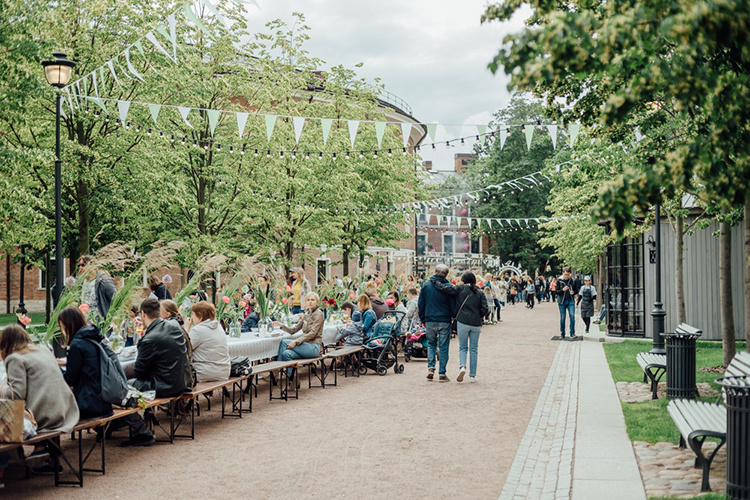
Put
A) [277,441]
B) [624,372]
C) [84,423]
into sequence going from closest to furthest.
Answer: [84,423] < [277,441] < [624,372]

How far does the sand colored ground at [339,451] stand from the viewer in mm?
6520

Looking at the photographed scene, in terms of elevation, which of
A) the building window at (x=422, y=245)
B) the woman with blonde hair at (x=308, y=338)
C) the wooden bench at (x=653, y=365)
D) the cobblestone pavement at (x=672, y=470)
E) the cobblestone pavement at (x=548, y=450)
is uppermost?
the building window at (x=422, y=245)

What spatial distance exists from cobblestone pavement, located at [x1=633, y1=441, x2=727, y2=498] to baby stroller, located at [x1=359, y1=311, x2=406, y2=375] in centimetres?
726

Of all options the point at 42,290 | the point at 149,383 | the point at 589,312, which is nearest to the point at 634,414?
the point at 149,383

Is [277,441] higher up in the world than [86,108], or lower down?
lower down

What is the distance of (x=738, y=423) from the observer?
5395 millimetres

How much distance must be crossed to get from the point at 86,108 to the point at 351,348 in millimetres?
12369

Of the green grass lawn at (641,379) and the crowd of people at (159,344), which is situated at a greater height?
the crowd of people at (159,344)

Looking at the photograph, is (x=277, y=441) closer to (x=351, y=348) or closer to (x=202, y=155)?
(x=351, y=348)

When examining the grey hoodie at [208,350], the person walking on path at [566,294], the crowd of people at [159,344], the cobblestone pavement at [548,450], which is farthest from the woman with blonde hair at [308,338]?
the person walking on path at [566,294]

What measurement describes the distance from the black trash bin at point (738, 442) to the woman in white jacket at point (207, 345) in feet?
21.0

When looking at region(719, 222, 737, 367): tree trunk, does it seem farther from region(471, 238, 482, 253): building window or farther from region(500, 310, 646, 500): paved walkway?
region(471, 238, 482, 253): building window

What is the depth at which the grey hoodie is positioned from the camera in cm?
976

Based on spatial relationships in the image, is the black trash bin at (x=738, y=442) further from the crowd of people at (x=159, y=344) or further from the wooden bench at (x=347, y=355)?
the wooden bench at (x=347, y=355)
